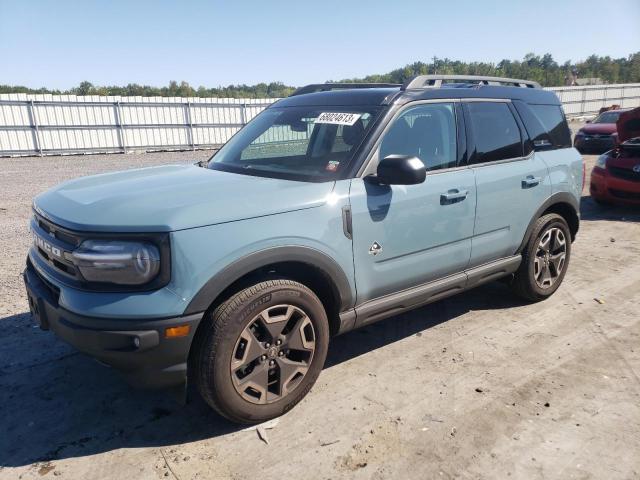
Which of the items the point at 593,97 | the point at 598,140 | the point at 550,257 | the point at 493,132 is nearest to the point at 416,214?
the point at 493,132

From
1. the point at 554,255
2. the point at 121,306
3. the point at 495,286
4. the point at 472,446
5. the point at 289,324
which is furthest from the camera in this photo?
the point at 495,286

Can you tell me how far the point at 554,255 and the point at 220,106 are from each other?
20262 mm

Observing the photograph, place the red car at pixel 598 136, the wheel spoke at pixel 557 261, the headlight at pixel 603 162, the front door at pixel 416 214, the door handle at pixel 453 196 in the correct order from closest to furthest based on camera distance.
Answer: the front door at pixel 416 214, the door handle at pixel 453 196, the wheel spoke at pixel 557 261, the headlight at pixel 603 162, the red car at pixel 598 136

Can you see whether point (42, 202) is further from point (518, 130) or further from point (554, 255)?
point (554, 255)

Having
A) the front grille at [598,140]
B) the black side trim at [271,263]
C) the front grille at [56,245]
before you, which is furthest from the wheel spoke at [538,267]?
the front grille at [598,140]

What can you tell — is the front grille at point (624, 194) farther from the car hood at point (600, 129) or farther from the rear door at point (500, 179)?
the car hood at point (600, 129)

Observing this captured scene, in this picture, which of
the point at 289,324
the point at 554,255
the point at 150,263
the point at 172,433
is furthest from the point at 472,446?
the point at 554,255

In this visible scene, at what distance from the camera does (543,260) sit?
4629 mm

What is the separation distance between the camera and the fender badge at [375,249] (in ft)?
10.4

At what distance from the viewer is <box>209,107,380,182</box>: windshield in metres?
3.30

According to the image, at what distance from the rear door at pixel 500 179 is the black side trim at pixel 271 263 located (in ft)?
4.43

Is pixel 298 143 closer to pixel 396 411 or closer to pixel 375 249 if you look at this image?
pixel 375 249

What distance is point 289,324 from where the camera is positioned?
9.68 ft

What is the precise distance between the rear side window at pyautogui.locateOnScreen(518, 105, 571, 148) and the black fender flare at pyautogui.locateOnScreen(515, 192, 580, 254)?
50cm
